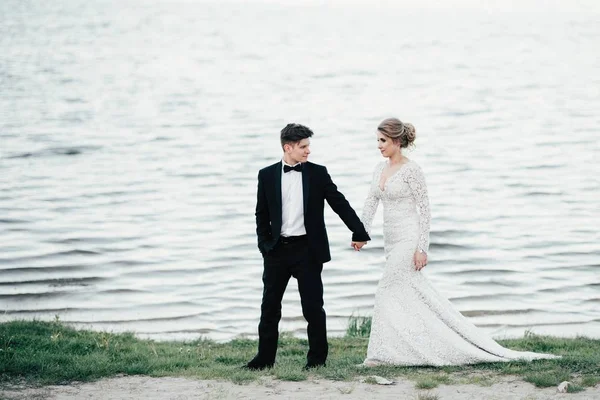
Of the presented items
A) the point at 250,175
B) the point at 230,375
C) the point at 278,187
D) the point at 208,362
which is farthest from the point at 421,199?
the point at 250,175

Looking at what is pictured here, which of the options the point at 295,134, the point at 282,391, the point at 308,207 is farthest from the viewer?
the point at 308,207

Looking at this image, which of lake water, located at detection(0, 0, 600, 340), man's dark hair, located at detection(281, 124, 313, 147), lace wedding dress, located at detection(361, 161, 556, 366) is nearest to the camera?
man's dark hair, located at detection(281, 124, 313, 147)

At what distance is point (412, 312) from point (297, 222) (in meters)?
1.24

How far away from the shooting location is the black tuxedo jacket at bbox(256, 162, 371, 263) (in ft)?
25.2

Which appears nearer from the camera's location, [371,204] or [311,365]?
[311,365]

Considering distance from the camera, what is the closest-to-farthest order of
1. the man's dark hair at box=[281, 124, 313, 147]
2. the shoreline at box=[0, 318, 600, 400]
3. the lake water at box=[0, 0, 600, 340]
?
1. the shoreline at box=[0, 318, 600, 400]
2. the man's dark hair at box=[281, 124, 313, 147]
3. the lake water at box=[0, 0, 600, 340]

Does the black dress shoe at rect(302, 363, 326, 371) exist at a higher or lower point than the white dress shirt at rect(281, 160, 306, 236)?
lower

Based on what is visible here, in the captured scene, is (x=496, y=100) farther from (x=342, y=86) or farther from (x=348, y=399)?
(x=348, y=399)

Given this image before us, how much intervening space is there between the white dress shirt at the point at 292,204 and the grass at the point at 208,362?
1145 mm

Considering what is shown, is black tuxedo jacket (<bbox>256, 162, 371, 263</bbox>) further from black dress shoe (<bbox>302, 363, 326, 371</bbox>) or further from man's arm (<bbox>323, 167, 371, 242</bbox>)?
black dress shoe (<bbox>302, 363, 326, 371</bbox>)

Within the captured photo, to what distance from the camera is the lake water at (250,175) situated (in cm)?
1365

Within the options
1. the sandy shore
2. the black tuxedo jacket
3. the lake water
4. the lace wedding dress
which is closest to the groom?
the black tuxedo jacket

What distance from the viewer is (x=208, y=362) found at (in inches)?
327

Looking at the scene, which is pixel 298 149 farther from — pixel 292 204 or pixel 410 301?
pixel 410 301
